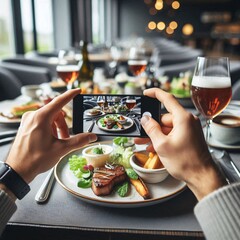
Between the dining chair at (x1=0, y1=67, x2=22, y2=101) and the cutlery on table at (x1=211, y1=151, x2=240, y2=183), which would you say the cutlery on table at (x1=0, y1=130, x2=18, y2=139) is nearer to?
the cutlery on table at (x1=211, y1=151, x2=240, y2=183)

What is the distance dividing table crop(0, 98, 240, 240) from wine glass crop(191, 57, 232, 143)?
0.33 meters

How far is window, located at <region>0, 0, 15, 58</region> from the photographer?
3.75 meters

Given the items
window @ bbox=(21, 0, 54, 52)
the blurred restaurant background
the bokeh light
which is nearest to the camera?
the blurred restaurant background

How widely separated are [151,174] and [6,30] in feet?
13.0

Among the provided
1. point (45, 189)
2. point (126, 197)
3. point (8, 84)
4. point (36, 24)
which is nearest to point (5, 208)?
point (45, 189)

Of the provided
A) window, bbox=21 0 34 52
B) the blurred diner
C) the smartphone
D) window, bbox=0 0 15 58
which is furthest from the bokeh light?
the smartphone

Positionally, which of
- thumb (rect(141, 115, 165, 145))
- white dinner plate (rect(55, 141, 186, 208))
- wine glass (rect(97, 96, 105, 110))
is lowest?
white dinner plate (rect(55, 141, 186, 208))

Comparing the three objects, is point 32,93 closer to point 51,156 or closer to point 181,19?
point 51,156

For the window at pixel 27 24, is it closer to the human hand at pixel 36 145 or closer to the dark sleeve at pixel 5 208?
the human hand at pixel 36 145

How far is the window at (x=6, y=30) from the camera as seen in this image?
375 centimetres

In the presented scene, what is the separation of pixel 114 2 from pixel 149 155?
15.7 m

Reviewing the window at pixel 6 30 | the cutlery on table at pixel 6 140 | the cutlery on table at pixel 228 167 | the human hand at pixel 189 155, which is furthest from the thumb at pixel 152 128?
the window at pixel 6 30

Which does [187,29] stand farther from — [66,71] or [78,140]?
[78,140]

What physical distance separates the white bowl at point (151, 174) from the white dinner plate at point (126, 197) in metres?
0.01
